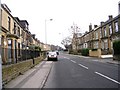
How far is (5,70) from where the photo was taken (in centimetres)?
1230

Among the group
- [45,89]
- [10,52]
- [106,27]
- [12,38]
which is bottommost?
[45,89]

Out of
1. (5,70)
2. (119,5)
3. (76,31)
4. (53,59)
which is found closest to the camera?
(5,70)

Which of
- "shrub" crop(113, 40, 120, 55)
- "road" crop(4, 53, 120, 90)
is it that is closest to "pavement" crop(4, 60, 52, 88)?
"road" crop(4, 53, 120, 90)

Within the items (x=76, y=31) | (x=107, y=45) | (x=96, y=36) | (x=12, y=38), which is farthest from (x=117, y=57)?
(x=76, y=31)

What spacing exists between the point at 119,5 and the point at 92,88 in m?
40.5

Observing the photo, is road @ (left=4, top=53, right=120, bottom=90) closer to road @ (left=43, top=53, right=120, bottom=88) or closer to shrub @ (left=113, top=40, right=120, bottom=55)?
road @ (left=43, top=53, right=120, bottom=88)

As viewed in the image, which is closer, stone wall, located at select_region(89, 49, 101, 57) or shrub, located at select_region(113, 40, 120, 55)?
shrub, located at select_region(113, 40, 120, 55)

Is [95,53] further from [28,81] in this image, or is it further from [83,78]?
[28,81]

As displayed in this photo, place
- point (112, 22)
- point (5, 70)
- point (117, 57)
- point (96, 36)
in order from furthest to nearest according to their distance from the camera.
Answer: point (96, 36) → point (112, 22) → point (117, 57) → point (5, 70)

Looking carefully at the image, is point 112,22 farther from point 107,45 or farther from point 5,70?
point 5,70

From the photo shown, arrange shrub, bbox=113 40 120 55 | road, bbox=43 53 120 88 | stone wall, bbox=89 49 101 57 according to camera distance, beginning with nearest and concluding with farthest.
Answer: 1. road, bbox=43 53 120 88
2. shrub, bbox=113 40 120 55
3. stone wall, bbox=89 49 101 57

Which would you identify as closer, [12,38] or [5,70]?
[5,70]

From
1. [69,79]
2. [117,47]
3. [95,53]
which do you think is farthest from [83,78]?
[95,53]

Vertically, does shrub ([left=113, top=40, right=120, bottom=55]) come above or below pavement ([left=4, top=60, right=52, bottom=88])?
above
